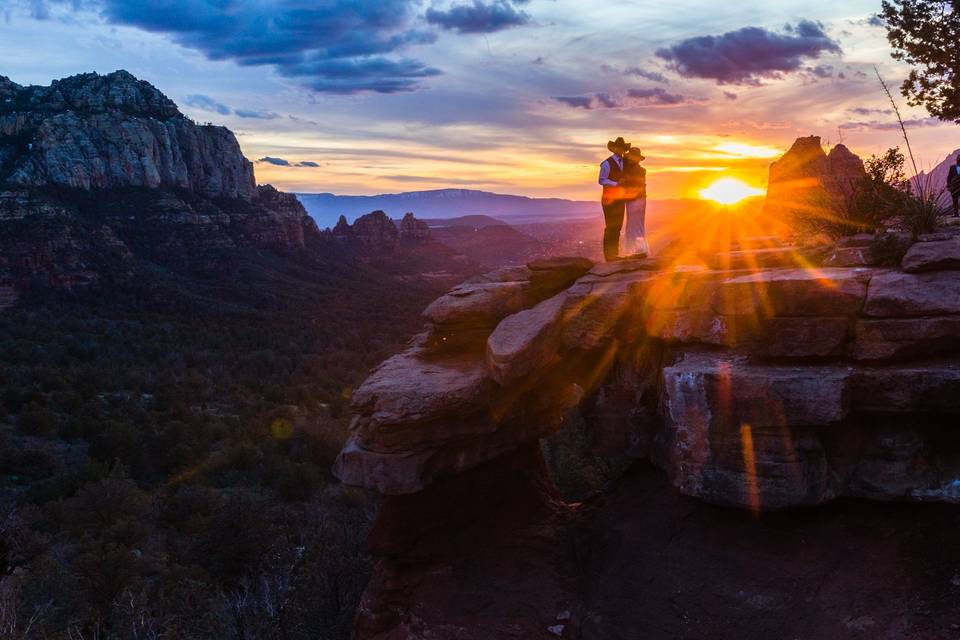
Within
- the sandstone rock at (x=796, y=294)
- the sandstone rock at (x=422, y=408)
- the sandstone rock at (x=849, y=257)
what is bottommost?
the sandstone rock at (x=422, y=408)

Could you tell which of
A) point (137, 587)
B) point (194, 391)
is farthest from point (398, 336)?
point (137, 587)

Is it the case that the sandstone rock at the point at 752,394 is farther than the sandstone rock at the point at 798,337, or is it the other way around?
the sandstone rock at the point at 798,337

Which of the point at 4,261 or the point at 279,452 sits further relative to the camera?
the point at 4,261

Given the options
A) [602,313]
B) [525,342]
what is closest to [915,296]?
[602,313]

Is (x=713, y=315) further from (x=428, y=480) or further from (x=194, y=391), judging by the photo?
(x=194, y=391)

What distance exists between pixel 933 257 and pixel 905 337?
1147 mm

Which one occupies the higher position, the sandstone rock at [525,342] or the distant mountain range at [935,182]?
the distant mountain range at [935,182]

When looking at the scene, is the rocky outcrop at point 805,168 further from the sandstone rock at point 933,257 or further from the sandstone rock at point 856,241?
the sandstone rock at point 933,257

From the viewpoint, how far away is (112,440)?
80.1 ft

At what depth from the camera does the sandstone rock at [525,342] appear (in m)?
9.34

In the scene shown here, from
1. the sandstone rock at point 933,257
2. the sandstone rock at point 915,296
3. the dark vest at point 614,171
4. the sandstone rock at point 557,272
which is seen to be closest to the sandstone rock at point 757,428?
the sandstone rock at point 915,296

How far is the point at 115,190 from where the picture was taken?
234ft

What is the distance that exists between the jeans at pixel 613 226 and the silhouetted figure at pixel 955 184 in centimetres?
609

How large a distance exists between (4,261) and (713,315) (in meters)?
57.6
